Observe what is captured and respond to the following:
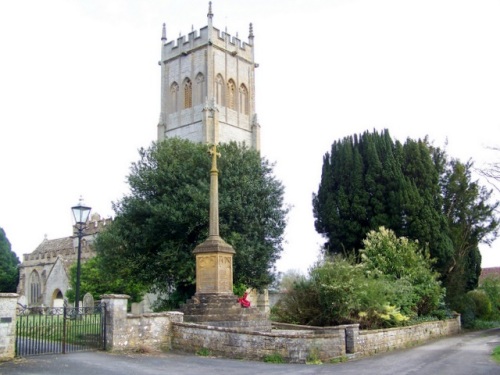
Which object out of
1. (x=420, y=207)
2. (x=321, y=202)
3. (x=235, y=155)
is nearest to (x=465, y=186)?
(x=420, y=207)

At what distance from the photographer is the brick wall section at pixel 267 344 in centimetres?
1436

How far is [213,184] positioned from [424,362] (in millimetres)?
8966

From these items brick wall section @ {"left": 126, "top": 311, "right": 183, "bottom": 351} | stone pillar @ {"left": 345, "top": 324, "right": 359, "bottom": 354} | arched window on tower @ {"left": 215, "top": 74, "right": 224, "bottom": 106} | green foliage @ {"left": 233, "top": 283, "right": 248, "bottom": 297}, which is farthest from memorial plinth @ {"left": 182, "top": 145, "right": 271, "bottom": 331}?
arched window on tower @ {"left": 215, "top": 74, "right": 224, "bottom": 106}

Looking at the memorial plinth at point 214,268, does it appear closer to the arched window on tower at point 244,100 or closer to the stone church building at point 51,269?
the stone church building at point 51,269

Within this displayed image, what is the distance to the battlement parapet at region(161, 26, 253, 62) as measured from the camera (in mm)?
56812

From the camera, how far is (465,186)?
107 feet

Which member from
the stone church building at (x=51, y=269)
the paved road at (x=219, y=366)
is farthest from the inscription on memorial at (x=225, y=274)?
the stone church building at (x=51, y=269)

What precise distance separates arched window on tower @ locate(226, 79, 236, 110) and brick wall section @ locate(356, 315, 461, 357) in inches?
1463

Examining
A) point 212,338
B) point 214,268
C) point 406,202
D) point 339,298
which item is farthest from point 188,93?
point 212,338

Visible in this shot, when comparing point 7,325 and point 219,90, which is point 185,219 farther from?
point 219,90

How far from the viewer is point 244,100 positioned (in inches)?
2359

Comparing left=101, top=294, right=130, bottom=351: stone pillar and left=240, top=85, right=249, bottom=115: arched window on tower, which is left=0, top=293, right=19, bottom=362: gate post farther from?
left=240, top=85, right=249, bottom=115: arched window on tower

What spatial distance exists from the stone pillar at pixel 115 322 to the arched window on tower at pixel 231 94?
144ft

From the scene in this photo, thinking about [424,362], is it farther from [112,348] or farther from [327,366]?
[112,348]
